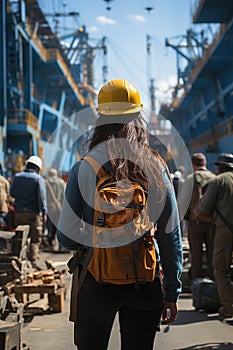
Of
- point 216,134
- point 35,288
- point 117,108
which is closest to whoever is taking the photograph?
point 117,108

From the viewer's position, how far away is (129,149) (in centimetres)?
290

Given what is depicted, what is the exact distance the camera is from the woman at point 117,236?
2717mm

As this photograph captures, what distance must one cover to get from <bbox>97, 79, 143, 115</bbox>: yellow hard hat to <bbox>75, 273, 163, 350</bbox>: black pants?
88 centimetres

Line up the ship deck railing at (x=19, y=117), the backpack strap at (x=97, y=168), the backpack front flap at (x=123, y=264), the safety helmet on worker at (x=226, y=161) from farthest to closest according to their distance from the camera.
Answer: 1. the ship deck railing at (x=19, y=117)
2. the safety helmet on worker at (x=226, y=161)
3. the backpack strap at (x=97, y=168)
4. the backpack front flap at (x=123, y=264)

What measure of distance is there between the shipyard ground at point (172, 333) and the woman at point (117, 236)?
→ 2659 millimetres

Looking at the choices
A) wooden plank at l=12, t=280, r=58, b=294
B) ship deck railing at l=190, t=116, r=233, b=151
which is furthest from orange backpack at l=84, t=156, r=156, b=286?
ship deck railing at l=190, t=116, r=233, b=151

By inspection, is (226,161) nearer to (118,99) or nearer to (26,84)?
(118,99)

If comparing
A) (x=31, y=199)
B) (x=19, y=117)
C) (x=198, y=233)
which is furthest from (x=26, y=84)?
(x=198, y=233)

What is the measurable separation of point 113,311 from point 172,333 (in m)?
3.54

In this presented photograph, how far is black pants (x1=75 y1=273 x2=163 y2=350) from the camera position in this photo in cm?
271

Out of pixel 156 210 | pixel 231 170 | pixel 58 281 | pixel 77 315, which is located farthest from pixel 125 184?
pixel 58 281

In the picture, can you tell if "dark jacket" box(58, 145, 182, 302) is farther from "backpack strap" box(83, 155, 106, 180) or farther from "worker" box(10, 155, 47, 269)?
"worker" box(10, 155, 47, 269)

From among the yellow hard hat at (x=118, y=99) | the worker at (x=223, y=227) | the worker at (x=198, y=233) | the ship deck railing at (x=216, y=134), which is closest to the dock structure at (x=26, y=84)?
the ship deck railing at (x=216, y=134)

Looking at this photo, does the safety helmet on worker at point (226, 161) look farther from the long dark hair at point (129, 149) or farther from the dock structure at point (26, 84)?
the dock structure at point (26, 84)
